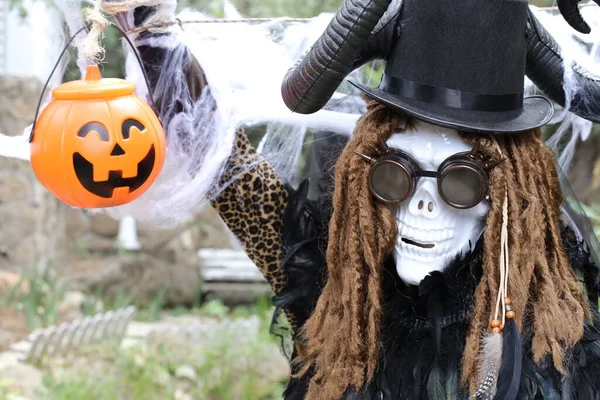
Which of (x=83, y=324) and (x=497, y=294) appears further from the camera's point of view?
(x=83, y=324)

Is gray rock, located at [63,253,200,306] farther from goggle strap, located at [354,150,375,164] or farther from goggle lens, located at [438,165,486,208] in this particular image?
goggle lens, located at [438,165,486,208]

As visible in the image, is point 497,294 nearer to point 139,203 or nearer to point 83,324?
point 139,203

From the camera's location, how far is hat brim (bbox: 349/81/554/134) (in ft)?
4.63

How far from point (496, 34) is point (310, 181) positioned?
2.34 feet

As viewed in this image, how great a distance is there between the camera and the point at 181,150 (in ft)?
5.88

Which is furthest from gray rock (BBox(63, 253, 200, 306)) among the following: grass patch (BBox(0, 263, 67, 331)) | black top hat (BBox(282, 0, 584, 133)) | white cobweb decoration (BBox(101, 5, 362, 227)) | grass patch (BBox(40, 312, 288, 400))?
black top hat (BBox(282, 0, 584, 133))

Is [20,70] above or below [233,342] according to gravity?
above

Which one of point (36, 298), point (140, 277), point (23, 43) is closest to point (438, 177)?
point (36, 298)

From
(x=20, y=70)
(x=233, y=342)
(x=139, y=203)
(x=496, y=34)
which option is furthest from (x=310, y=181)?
(x=20, y=70)

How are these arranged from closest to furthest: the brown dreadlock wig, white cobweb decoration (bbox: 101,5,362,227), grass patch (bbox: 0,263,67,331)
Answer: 1. the brown dreadlock wig
2. white cobweb decoration (bbox: 101,5,362,227)
3. grass patch (bbox: 0,263,67,331)

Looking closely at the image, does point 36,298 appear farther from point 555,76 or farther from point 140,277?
point 555,76

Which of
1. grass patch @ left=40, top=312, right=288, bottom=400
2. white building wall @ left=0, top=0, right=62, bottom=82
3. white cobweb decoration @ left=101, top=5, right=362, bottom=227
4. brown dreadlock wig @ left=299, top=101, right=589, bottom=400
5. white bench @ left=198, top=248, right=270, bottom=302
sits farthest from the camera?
white bench @ left=198, top=248, right=270, bottom=302

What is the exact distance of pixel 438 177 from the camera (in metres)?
1.47

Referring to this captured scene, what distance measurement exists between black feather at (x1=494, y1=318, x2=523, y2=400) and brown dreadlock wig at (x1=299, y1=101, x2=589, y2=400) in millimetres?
47
